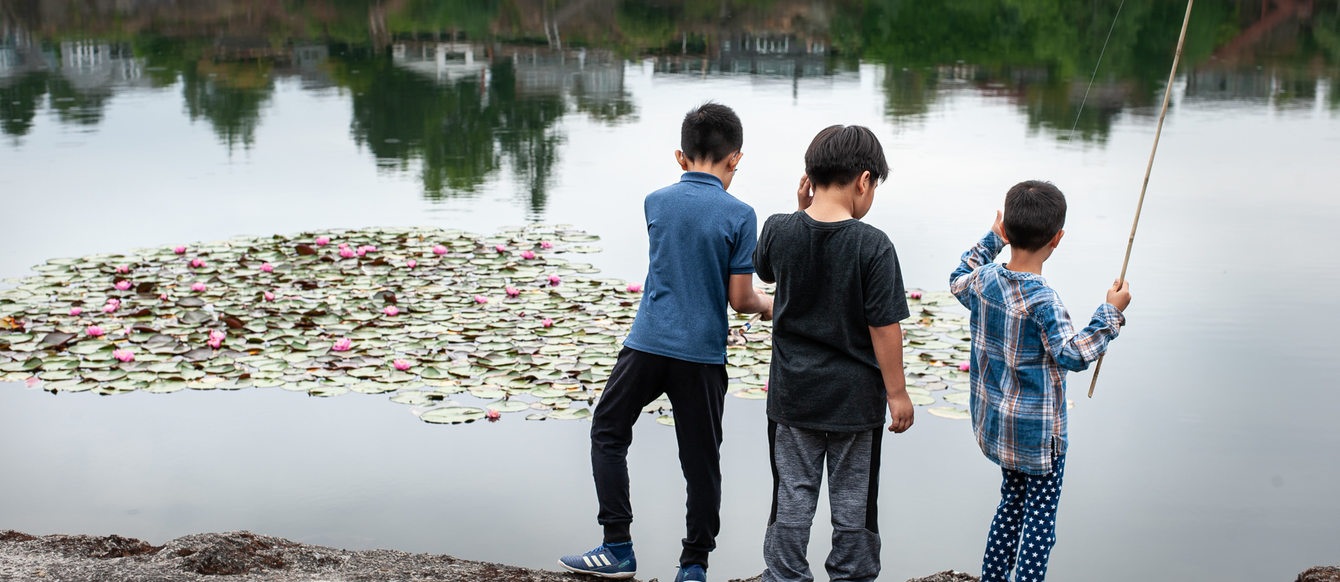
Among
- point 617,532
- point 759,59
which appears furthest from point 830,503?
point 759,59

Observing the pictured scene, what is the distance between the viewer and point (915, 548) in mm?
2996

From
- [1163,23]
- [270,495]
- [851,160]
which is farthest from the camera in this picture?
[1163,23]

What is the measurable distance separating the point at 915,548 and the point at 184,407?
8.29 ft

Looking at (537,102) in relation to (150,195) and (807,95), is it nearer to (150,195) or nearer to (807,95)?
(807,95)

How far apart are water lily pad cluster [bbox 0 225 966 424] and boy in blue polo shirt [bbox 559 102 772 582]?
127cm

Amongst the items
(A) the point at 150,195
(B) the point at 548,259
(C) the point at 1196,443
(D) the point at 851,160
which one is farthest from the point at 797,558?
(A) the point at 150,195

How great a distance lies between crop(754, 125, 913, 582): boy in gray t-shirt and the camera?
7.05ft

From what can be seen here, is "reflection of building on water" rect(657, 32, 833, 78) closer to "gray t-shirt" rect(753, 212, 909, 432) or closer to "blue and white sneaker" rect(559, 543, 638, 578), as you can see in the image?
"blue and white sneaker" rect(559, 543, 638, 578)

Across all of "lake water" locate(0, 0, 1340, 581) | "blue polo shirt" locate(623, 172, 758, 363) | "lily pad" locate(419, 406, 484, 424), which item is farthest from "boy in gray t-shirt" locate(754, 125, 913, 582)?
"lily pad" locate(419, 406, 484, 424)

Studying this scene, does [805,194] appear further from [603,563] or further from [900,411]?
[603,563]

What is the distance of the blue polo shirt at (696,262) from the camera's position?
7.80ft

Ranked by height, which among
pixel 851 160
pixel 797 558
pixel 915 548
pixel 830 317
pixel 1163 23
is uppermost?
pixel 1163 23

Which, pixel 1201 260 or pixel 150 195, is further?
pixel 150 195

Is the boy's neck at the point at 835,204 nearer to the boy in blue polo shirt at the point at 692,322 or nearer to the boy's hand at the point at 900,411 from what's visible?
the boy in blue polo shirt at the point at 692,322
